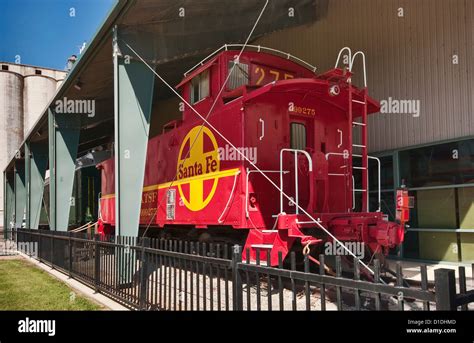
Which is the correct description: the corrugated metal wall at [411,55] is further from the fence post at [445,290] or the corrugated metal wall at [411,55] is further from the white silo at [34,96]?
the white silo at [34,96]

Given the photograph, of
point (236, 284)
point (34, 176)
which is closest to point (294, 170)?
point (236, 284)

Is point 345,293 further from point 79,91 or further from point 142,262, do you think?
point 79,91

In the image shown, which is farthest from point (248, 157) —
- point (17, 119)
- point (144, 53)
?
point (17, 119)

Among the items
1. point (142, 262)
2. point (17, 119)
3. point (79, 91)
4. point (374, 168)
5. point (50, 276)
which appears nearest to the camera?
point (142, 262)

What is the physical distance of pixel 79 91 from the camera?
12.6 m

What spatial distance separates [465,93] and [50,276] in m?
9.98

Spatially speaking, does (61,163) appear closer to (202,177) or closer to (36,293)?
(36,293)

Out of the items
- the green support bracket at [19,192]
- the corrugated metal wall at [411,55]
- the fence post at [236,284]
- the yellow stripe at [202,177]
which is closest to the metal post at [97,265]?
the yellow stripe at [202,177]

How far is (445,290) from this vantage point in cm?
254

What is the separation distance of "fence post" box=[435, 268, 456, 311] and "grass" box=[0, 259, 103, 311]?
203 inches

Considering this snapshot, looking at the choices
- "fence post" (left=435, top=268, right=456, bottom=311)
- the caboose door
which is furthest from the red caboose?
"fence post" (left=435, top=268, right=456, bottom=311)

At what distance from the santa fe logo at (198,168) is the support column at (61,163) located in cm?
648

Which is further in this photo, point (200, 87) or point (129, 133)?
point (200, 87)

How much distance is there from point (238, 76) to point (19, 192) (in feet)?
68.2
